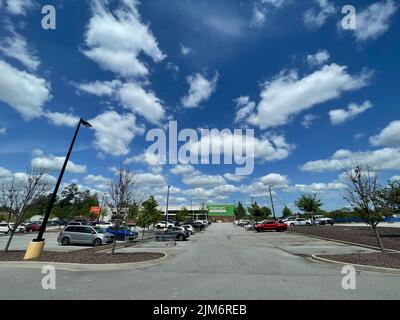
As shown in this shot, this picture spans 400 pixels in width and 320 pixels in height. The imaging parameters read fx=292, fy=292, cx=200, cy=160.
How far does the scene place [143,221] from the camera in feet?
100

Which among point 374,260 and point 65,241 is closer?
point 374,260

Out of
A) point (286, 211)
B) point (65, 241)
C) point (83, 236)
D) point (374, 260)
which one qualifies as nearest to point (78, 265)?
point (374, 260)

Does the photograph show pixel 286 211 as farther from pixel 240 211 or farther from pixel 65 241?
pixel 65 241

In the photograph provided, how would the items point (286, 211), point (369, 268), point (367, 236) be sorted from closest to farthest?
1. point (369, 268)
2. point (367, 236)
3. point (286, 211)

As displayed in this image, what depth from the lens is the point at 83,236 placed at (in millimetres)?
24703

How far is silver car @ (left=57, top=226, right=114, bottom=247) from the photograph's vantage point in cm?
2439

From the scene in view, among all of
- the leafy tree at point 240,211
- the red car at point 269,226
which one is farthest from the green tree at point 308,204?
the leafy tree at point 240,211

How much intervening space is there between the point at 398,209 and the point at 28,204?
30.3 meters

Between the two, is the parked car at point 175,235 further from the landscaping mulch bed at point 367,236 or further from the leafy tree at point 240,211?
the leafy tree at point 240,211

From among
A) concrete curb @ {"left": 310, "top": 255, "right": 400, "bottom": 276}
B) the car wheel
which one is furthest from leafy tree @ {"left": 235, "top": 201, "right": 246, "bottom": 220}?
concrete curb @ {"left": 310, "top": 255, "right": 400, "bottom": 276}

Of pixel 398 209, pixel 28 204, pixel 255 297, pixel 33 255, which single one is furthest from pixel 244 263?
pixel 398 209

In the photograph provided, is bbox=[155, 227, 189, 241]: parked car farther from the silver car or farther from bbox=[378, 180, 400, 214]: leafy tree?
bbox=[378, 180, 400, 214]: leafy tree
